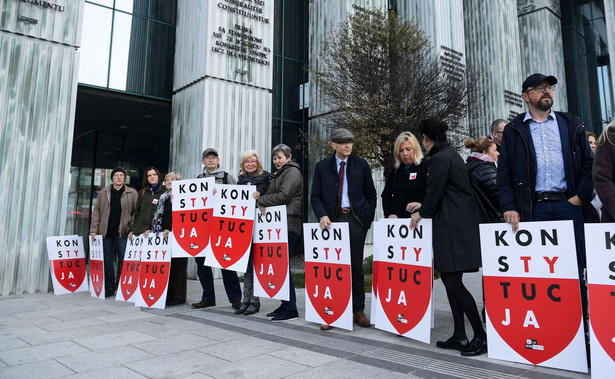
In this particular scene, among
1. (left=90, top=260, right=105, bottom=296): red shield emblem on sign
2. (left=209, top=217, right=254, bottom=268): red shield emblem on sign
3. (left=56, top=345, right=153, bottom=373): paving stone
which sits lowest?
(left=56, top=345, right=153, bottom=373): paving stone

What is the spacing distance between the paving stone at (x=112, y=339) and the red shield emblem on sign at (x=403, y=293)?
243 cm

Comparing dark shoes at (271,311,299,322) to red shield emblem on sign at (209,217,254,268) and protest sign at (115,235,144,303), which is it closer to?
red shield emblem on sign at (209,217,254,268)

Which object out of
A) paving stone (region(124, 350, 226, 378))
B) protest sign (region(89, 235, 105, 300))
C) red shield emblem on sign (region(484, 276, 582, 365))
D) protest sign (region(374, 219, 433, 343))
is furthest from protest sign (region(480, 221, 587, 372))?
protest sign (region(89, 235, 105, 300))

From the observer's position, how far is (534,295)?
3260mm

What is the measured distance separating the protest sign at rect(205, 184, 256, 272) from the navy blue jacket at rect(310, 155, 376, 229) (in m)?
1.04

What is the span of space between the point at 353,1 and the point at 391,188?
1109 cm

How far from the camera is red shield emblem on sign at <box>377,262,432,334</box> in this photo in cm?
393

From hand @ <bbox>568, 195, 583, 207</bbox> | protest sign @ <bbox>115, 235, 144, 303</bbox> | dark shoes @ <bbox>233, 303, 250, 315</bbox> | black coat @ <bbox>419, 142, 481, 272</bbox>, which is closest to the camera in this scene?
hand @ <bbox>568, 195, 583, 207</bbox>

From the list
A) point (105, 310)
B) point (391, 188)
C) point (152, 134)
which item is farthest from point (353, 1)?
point (105, 310)

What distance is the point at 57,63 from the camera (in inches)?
339

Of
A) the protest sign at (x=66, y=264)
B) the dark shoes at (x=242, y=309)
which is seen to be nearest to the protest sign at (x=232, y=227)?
the dark shoes at (x=242, y=309)

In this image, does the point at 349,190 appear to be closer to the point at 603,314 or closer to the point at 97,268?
the point at 603,314

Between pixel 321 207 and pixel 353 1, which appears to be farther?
pixel 353 1

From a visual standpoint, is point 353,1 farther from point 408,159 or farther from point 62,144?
point 408,159
